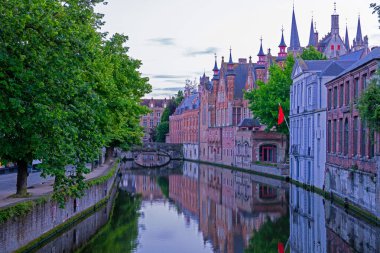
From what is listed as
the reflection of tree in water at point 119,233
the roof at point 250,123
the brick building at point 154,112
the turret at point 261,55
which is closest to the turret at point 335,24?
the turret at point 261,55

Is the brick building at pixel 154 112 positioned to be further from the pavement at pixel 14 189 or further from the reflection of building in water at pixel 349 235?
the reflection of building in water at pixel 349 235

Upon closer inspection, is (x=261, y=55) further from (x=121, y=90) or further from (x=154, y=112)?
(x=154, y=112)

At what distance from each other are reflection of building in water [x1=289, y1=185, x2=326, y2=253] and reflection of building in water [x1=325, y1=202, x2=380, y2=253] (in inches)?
15.1

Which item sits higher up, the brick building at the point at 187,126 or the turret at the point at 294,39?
the turret at the point at 294,39

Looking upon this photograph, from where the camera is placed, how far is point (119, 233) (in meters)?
28.3

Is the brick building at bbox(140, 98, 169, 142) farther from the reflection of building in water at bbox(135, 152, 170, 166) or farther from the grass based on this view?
the grass

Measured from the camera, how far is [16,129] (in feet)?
61.7

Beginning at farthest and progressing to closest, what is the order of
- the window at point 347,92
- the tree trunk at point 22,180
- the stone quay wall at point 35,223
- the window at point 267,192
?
1. the window at point 267,192
2. the window at point 347,92
3. the tree trunk at point 22,180
4. the stone quay wall at point 35,223

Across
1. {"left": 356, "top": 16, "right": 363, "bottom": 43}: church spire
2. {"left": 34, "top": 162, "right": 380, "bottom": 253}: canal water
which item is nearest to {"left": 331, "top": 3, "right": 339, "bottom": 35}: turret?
{"left": 356, "top": 16, "right": 363, "bottom": 43}: church spire

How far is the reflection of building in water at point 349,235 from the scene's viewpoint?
2314 centimetres

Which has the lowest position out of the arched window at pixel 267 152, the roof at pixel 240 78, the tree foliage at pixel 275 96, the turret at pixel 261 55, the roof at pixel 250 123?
the arched window at pixel 267 152

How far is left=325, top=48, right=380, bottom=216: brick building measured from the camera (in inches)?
1219

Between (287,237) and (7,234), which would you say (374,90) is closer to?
(287,237)

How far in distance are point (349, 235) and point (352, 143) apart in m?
11.9
